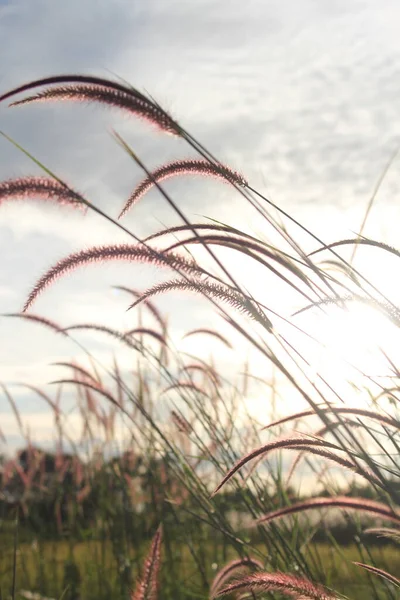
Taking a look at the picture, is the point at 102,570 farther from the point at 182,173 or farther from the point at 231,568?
the point at 182,173

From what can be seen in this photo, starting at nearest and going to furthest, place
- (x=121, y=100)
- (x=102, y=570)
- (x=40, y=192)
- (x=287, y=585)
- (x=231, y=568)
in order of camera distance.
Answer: (x=287, y=585)
(x=121, y=100)
(x=40, y=192)
(x=231, y=568)
(x=102, y=570)

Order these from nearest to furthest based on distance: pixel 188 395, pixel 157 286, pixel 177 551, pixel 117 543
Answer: pixel 157 286 < pixel 188 395 < pixel 117 543 < pixel 177 551

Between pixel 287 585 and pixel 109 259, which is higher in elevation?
pixel 109 259

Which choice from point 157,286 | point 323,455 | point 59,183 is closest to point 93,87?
point 59,183

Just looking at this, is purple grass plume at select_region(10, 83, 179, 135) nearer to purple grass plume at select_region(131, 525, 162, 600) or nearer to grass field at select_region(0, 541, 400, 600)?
purple grass plume at select_region(131, 525, 162, 600)

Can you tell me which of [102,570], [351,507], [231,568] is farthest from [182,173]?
[102,570]

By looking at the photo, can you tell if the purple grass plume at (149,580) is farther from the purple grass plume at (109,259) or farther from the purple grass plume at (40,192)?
the purple grass plume at (40,192)

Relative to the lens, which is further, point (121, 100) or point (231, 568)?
point (231, 568)

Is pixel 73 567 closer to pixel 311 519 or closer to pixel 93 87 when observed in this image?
pixel 311 519

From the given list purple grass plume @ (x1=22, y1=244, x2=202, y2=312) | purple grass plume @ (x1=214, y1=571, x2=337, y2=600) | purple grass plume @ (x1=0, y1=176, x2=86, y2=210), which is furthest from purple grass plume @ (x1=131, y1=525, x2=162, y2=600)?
purple grass plume @ (x1=0, y1=176, x2=86, y2=210)

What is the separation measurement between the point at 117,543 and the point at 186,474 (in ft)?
5.27

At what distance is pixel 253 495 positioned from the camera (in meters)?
2.06

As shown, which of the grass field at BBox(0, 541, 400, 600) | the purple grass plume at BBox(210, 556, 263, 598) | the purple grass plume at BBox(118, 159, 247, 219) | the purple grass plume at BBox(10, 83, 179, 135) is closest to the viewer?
the purple grass plume at BBox(10, 83, 179, 135)

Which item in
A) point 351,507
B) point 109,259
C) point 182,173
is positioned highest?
point 182,173
